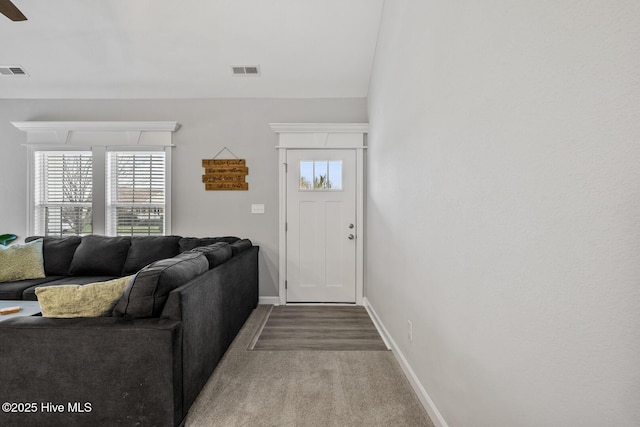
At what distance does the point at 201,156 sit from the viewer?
4109 mm

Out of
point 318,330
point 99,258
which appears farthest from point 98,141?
point 318,330

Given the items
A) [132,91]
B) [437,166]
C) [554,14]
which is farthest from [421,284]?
[132,91]

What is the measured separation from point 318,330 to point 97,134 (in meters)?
3.66

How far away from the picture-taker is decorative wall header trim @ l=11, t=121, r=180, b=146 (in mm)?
4051

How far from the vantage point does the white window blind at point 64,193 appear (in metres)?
4.15

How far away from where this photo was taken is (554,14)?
0.83 metres

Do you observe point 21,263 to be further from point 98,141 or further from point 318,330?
point 318,330

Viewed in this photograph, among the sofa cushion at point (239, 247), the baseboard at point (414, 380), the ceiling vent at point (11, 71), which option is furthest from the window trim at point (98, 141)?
the baseboard at point (414, 380)

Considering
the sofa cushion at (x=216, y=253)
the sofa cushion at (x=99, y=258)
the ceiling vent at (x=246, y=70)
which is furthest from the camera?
the ceiling vent at (x=246, y=70)

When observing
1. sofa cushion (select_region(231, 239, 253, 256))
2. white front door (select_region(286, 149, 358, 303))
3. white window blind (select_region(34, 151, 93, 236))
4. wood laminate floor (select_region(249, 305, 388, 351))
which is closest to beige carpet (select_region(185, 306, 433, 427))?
wood laminate floor (select_region(249, 305, 388, 351))

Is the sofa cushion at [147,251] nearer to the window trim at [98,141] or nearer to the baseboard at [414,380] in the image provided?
the window trim at [98,141]

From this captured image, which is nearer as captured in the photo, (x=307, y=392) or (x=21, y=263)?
(x=307, y=392)

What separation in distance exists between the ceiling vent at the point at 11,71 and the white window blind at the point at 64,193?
3.11 feet

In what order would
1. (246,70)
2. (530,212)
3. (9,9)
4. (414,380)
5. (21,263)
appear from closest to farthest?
1. (530,212)
2. (414,380)
3. (9,9)
4. (21,263)
5. (246,70)
